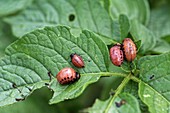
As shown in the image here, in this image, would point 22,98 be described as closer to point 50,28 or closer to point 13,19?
point 50,28

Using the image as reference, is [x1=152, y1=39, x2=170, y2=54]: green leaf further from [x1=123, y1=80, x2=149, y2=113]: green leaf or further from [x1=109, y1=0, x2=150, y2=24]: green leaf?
[x1=123, y1=80, x2=149, y2=113]: green leaf

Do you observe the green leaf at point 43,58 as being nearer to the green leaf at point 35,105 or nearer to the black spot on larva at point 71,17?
the green leaf at point 35,105

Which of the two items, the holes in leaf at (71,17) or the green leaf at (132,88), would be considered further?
the holes in leaf at (71,17)

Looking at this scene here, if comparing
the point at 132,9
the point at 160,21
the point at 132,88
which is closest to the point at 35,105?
the point at 132,88

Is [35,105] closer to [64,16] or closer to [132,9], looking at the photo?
[64,16]

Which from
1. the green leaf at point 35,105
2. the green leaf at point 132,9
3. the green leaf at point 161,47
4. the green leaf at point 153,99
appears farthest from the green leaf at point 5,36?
the green leaf at point 153,99

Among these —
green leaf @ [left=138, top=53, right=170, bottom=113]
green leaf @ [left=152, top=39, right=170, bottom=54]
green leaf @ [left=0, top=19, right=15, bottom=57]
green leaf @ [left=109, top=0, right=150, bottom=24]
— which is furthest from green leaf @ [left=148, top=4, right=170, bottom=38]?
green leaf @ [left=0, top=19, right=15, bottom=57]

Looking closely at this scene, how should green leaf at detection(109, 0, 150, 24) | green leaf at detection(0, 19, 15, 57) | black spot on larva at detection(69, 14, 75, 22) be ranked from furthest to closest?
green leaf at detection(0, 19, 15, 57), green leaf at detection(109, 0, 150, 24), black spot on larva at detection(69, 14, 75, 22)
